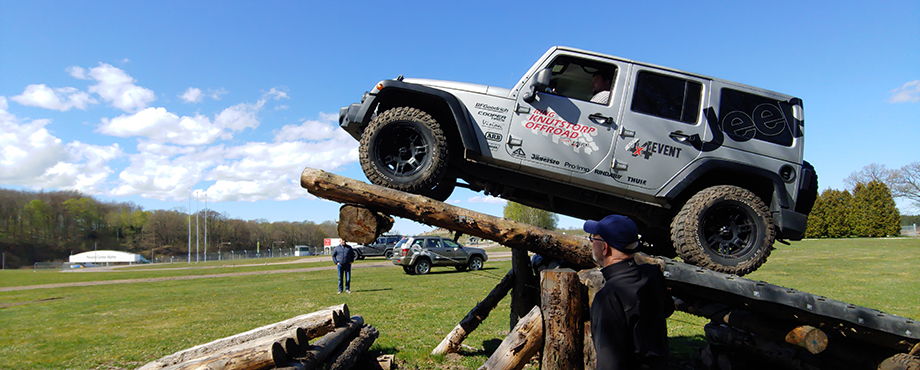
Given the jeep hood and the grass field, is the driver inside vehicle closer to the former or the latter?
the jeep hood

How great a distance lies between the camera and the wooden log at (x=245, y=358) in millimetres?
3828

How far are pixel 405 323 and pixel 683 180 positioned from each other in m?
6.49

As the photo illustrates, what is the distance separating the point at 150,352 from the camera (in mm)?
7621

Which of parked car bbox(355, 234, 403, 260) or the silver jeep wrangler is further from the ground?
the silver jeep wrangler

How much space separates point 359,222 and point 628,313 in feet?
8.61

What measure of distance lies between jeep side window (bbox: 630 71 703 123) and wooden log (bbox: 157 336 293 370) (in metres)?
4.00

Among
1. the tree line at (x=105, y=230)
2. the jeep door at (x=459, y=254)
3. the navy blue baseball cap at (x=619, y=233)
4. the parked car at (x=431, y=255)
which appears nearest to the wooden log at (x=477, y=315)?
the navy blue baseball cap at (x=619, y=233)

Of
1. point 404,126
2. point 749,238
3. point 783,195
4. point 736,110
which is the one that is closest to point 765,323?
point 749,238

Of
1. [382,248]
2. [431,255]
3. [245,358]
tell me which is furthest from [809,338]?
[382,248]

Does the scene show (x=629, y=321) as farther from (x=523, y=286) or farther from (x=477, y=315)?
(x=477, y=315)

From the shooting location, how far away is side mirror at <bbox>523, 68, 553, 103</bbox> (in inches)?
170

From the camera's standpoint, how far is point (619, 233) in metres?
2.68

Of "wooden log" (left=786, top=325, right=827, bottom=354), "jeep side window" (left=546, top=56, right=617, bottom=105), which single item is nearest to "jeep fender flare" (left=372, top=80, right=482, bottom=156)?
"jeep side window" (left=546, top=56, right=617, bottom=105)

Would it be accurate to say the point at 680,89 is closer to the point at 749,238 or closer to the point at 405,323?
the point at 749,238
